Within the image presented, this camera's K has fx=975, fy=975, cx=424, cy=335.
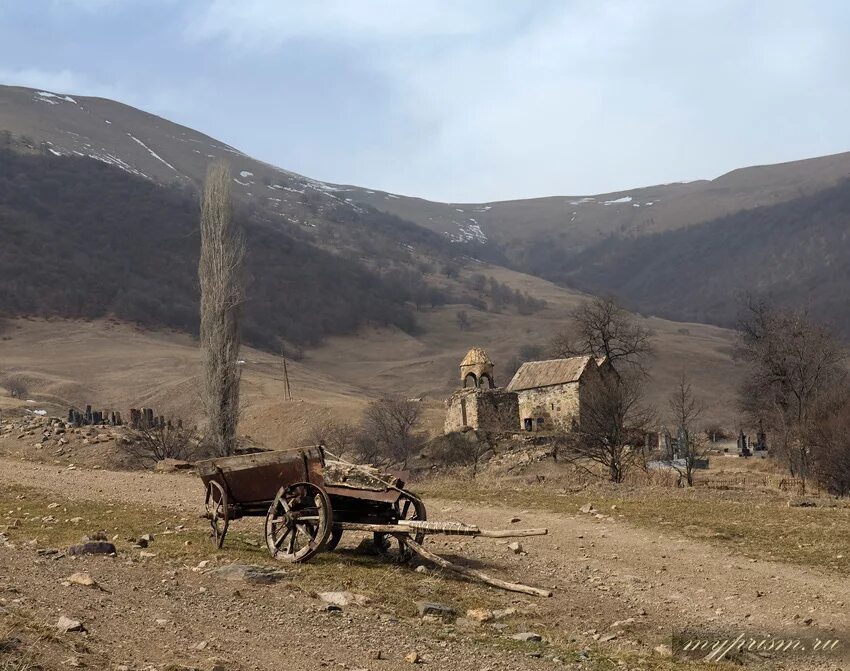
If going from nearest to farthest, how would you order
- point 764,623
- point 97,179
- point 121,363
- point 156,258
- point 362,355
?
1. point 764,623
2. point 121,363
3. point 362,355
4. point 156,258
5. point 97,179

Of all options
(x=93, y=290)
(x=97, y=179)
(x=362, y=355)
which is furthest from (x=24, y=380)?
(x=97, y=179)

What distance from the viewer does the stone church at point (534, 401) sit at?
4447 centimetres

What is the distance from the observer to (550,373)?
4631 centimetres

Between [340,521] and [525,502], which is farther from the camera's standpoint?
[525,502]

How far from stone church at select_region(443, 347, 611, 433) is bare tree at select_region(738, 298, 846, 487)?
7760mm

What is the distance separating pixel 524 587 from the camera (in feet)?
36.4

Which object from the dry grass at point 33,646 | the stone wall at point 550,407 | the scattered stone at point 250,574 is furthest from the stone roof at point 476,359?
the dry grass at point 33,646

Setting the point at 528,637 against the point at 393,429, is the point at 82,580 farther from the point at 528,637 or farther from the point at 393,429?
the point at 393,429

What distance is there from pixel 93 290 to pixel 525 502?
93365 millimetres

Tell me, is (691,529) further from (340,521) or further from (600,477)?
(600,477)

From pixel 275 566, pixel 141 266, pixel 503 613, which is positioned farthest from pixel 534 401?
pixel 141 266

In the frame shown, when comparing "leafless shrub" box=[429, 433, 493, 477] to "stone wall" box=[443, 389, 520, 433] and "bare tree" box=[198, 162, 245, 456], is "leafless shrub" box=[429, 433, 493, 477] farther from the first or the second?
"bare tree" box=[198, 162, 245, 456]

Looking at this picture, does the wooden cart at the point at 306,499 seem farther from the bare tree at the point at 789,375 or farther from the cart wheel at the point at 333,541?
the bare tree at the point at 789,375

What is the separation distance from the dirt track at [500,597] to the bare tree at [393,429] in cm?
2540
